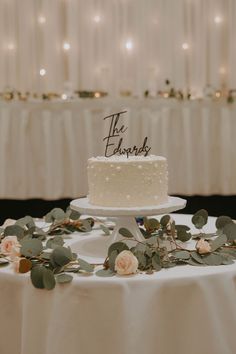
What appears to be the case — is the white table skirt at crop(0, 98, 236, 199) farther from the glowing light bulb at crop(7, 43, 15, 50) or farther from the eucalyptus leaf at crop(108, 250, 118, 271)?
the eucalyptus leaf at crop(108, 250, 118, 271)

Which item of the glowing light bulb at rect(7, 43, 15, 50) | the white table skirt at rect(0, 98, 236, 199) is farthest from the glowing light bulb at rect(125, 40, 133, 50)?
the glowing light bulb at rect(7, 43, 15, 50)

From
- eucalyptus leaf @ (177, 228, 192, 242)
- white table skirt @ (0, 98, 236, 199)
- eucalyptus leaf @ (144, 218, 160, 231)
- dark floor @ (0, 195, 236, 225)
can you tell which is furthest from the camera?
dark floor @ (0, 195, 236, 225)

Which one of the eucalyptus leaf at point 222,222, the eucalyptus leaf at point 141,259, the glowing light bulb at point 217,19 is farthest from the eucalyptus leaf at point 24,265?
the glowing light bulb at point 217,19

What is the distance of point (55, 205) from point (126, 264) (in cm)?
314

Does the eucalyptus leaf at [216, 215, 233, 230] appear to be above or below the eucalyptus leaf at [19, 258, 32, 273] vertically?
above

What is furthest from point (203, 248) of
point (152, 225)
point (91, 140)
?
point (91, 140)

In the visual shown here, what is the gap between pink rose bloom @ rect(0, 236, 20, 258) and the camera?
1.97 meters

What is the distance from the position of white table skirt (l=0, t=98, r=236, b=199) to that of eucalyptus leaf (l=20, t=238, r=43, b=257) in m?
2.81

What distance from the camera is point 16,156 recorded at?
4797 mm

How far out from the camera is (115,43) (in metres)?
4.80

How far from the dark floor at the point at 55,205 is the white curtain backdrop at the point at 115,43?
918 millimetres

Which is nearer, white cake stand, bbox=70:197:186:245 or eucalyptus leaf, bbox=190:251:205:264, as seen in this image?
eucalyptus leaf, bbox=190:251:205:264

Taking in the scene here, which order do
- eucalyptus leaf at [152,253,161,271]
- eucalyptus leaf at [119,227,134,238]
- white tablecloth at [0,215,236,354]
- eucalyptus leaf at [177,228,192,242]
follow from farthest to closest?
eucalyptus leaf at [177,228,192,242] → eucalyptus leaf at [119,227,134,238] → eucalyptus leaf at [152,253,161,271] → white tablecloth at [0,215,236,354]

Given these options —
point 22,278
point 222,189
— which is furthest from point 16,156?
point 22,278
